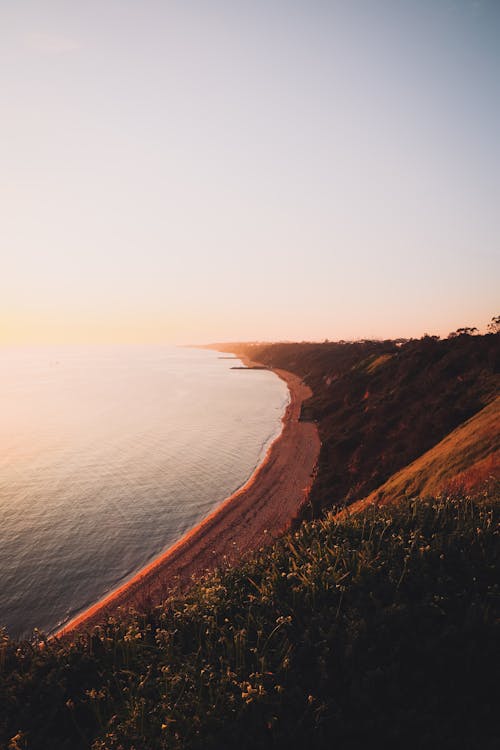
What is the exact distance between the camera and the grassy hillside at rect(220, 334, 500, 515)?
2278 cm

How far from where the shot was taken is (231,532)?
2373 centimetres

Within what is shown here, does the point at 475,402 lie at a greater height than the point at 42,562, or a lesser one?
greater

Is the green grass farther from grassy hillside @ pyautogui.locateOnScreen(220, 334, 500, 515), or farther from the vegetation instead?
grassy hillside @ pyautogui.locateOnScreen(220, 334, 500, 515)

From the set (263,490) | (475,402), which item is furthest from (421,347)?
(263,490)

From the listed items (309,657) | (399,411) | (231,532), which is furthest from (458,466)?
(399,411)

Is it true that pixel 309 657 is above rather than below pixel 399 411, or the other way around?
below

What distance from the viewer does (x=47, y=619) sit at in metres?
17.2

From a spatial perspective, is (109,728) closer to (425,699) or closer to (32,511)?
(425,699)

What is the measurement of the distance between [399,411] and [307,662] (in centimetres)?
2868

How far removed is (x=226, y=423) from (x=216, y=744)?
5423 centimetres

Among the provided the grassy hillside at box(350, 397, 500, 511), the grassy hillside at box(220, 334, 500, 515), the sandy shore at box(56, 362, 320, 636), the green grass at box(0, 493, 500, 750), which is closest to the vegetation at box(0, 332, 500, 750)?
the green grass at box(0, 493, 500, 750)

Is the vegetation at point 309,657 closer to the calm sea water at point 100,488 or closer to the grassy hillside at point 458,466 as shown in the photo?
the grassy hillside at point 458,466

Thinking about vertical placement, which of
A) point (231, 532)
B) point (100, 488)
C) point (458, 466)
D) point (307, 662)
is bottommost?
point (100, 488)

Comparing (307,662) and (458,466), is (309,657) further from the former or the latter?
(458,466)
